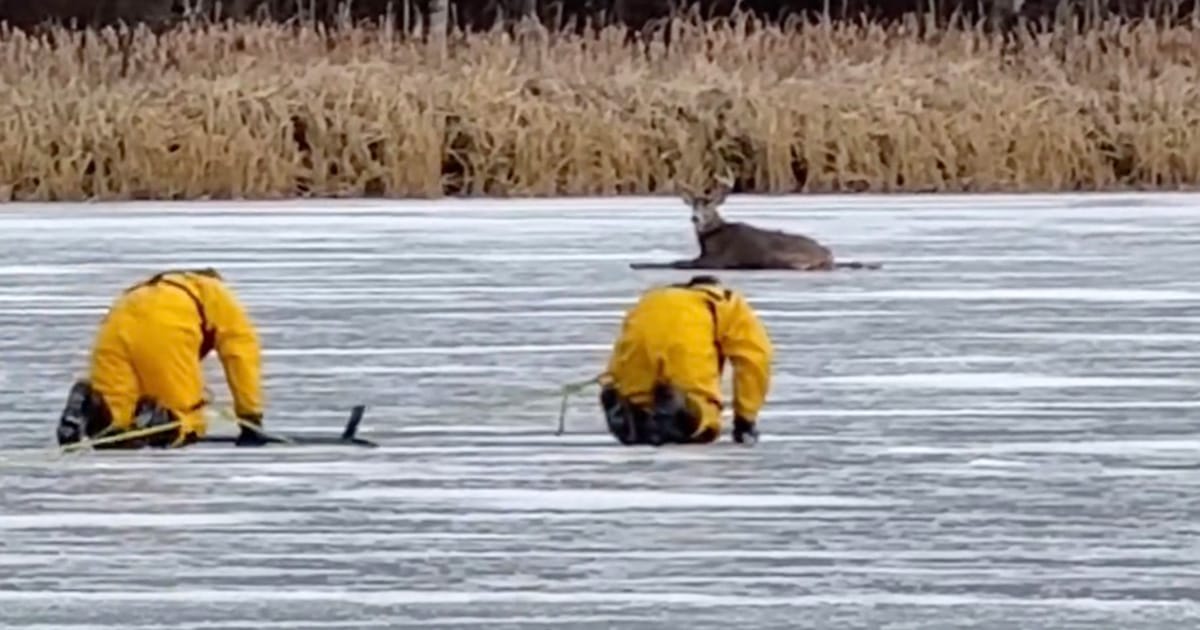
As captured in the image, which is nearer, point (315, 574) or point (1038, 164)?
point (315, 574)

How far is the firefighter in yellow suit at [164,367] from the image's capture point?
7879mm

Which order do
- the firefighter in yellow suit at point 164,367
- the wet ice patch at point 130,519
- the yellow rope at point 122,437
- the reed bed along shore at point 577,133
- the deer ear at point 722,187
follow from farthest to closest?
the reed bed along shore at point 577,133 < the deer ear at point 722,187 < the firefighter in yellow suit at point 164,367 < the yellow rope at point 122,437 < the wet ice patch at point 130,519

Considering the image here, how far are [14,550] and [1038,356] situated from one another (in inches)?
→ 171

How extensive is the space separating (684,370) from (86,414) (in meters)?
1.48

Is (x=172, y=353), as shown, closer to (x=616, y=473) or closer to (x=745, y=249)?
(x=616, y=473)

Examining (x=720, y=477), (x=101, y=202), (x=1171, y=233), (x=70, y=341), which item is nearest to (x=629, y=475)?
(x=720, y=477)

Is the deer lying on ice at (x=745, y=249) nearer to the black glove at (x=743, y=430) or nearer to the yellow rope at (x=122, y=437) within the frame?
the black glove at (x=743, y=430)

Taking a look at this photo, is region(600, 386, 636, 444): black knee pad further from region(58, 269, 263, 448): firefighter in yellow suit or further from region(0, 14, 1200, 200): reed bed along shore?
region(0, 14, 1200, 200): reed bed along shore

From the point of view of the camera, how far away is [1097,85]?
21.3 metres

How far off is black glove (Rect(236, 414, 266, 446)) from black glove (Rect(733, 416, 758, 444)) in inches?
46.1

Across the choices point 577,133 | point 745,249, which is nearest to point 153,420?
point 745,249

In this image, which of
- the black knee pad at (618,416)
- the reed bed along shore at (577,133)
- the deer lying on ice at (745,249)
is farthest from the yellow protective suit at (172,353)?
the reed bed along shore at (577,133)

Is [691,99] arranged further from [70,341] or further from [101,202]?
[70,341]

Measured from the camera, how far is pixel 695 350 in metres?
7.86
